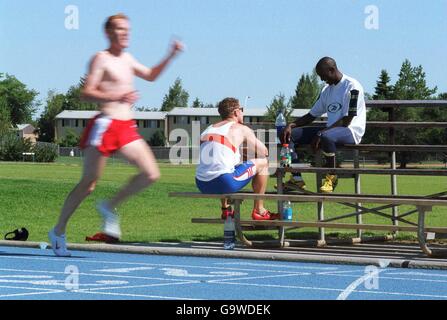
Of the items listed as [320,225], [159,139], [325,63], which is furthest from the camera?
Result: [159,139]

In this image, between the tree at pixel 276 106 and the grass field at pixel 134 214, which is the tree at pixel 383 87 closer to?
the tree at pixel 276 106

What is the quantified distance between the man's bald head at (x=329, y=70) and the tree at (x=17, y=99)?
491ft

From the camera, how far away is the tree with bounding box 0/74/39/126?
164000 millimetres

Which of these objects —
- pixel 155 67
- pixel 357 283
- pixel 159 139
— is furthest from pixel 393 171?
pixel 159 139

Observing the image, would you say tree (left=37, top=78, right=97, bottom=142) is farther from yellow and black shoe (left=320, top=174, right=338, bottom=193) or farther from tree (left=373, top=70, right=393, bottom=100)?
Result: yellow and black shoe (left=320, top=174, right=338, bottom=193)

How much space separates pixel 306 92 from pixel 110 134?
138 meters

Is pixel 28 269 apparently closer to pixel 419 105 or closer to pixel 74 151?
pixel 419 105

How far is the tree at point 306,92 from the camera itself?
465 feet

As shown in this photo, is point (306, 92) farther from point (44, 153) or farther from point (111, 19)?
A: point (111, 19)

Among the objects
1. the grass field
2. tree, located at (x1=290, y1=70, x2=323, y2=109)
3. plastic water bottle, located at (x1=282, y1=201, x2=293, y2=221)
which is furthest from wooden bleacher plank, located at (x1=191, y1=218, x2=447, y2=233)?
tree, located at (x1=290, y1=70, x2=323, y2=109)

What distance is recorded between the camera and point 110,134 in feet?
27.8

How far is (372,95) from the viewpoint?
341 ft

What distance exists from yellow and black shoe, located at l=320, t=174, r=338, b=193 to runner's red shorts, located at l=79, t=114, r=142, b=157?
4.91 metres
